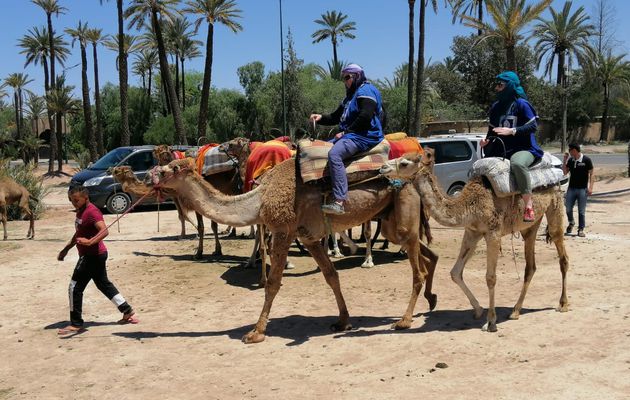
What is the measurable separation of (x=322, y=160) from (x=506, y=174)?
213cm

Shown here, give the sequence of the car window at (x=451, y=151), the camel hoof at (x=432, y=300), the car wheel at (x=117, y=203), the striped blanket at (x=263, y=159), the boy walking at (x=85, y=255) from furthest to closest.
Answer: the car wheel at (x=117, y=203) < the car window at (x=451, y=151) < the striped blanket at (x=263, y=159) < the camel hoof at (x=432, y=300) < the boy walking at (x=85, y=255)

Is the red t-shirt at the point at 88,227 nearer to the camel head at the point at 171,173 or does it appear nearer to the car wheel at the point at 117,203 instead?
the camel head at the point at 171,173

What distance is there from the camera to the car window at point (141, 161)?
2164 cm

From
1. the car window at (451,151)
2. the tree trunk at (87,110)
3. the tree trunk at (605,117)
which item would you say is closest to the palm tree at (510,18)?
the car window at (451,151)

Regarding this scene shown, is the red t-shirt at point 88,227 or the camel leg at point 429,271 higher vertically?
the red t-shirt at point 88,227

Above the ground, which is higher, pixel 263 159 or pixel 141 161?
pixel 263 159

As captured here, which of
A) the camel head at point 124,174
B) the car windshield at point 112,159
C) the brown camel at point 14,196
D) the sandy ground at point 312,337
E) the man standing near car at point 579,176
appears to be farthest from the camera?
Answer: the car windshield at point 112,159

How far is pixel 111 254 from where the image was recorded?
42.1ft

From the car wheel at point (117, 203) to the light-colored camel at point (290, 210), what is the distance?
13890 millimetres

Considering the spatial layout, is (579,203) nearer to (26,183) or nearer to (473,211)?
(473,211)

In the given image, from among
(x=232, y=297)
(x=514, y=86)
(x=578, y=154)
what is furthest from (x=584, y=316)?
(x=578, y=154)

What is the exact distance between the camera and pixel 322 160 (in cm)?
743

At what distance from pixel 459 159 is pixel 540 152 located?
11537 mm

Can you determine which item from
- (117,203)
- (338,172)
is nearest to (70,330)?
(338,172)
